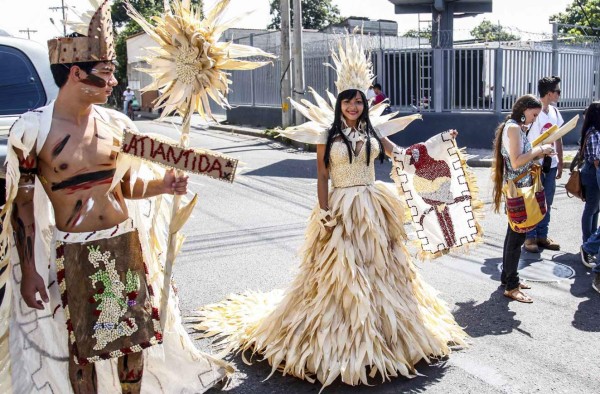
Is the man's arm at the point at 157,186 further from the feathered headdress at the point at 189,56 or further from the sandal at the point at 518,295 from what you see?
the sandal at the point at 518,295

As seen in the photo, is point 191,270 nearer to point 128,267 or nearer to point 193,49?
point 128,267

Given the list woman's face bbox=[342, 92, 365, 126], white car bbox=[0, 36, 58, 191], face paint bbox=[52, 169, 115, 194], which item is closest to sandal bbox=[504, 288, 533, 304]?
woman's face bbox=[342, 92, 365, 126]

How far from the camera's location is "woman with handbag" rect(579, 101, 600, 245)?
20.0 feet

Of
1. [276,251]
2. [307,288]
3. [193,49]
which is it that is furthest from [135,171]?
[276,251]

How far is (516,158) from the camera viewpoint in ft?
17.5

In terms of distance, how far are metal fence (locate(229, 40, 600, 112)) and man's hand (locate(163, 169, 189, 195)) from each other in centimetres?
1347

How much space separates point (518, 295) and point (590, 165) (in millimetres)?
1854

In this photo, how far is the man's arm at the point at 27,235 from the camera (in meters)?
2.92

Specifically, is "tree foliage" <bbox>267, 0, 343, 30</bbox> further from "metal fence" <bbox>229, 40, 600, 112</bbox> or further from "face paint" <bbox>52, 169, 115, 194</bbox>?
"face paint" <bbox>52, 169, 115, 194</bbox>

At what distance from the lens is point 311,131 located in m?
4.39

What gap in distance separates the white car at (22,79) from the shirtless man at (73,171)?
2.03 meters

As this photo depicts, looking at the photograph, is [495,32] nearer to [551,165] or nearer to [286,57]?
[286,57]

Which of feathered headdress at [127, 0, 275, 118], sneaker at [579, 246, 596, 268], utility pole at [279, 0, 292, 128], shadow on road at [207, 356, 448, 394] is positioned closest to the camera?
feathered headdress at [127, 0, 275, 118]

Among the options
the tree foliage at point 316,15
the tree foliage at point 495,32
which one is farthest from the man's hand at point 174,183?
the tree foliage at point 316,15
